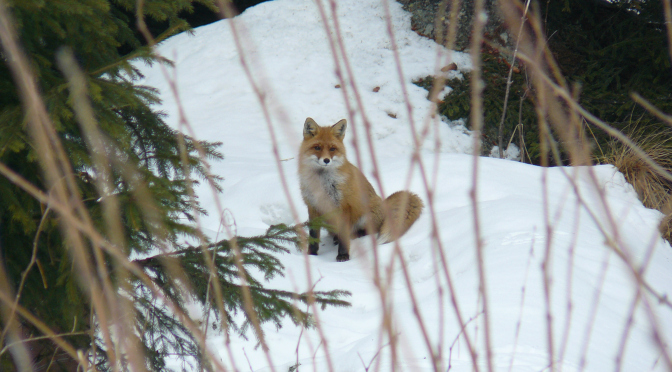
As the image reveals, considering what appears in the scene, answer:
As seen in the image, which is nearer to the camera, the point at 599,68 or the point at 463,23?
the point at 599,68

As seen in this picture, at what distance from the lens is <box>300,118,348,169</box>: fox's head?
4.98 m

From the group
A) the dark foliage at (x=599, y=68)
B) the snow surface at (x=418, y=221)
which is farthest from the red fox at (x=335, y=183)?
the dark foliage at (x=599, y=68)

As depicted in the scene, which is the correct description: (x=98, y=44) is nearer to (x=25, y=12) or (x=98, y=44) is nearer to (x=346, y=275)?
(x=25, y=12)

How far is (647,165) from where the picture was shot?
5.94 m

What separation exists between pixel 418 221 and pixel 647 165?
3079 mm

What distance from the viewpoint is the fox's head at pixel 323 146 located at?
16.3 ft

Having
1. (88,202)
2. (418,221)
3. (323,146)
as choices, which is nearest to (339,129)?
(323,146)

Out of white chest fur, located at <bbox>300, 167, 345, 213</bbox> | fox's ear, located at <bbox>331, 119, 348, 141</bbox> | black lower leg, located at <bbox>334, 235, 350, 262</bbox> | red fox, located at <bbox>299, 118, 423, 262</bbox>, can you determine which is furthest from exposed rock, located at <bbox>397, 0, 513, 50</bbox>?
black lower leg, located at <bbox>334, 235, 350, 262</bbox>

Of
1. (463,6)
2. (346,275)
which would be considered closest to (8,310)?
(346,275)

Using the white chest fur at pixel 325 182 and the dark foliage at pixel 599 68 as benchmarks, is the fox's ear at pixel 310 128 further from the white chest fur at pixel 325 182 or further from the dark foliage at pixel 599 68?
the dark foliage at pixel 599 68

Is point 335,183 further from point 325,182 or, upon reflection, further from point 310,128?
point 310,128

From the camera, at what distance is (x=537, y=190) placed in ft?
16.8

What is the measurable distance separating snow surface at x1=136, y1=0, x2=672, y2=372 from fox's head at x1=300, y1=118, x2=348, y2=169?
546mm

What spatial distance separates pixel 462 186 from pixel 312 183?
1.61 metres
